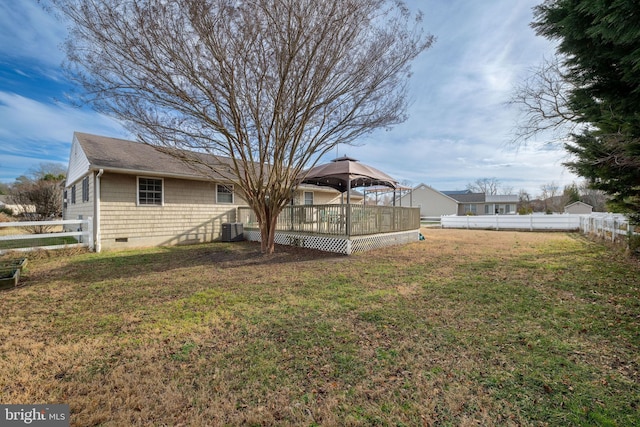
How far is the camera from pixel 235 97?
7.27 m

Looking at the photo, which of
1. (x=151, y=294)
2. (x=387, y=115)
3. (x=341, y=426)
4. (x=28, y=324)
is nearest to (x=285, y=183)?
(x=387, y=115)

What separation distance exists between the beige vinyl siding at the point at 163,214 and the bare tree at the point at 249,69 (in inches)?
126

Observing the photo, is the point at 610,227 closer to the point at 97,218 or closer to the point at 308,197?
the point at 308,197

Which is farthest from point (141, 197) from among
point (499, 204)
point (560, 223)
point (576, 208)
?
point (576, 208)

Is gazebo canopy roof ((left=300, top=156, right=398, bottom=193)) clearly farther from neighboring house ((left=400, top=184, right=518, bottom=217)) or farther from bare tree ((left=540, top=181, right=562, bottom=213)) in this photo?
bare tree ((left=540, top=181, right=562, bottom=213))

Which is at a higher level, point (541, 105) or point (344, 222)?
point (541, 105)

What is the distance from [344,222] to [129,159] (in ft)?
28.1

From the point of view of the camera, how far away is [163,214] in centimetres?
1109

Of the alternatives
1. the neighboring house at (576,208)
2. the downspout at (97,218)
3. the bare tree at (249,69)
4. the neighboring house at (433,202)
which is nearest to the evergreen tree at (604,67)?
the bare tree at (249,69)

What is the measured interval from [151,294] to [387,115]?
7.40m

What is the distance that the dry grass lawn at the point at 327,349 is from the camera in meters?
2.12

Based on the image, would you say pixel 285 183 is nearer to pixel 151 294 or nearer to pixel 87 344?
pixel 151 294

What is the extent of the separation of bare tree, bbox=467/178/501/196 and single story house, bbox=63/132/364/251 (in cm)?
5392

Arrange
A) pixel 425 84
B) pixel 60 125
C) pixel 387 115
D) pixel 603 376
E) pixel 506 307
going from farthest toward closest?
1. pixel 60 125
2. pixel 425 84
3. pixel 387 115
4. pixel 506 307
5. pixel 603 376
